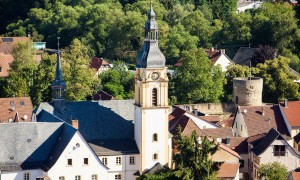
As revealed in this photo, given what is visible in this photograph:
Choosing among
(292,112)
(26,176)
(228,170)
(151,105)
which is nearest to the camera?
(26,176)

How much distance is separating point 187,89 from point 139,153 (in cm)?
2601

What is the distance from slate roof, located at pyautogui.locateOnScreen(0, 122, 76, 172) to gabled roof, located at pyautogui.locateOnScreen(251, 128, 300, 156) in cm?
1510

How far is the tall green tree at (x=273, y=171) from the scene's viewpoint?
242 ft

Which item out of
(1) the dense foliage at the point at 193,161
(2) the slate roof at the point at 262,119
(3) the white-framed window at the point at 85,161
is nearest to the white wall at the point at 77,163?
(3) the white-framed window at the point at 85,161

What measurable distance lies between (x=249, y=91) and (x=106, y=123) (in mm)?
24098

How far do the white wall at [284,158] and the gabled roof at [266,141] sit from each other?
10.6 inches

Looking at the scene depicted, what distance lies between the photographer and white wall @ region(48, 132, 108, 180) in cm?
6894

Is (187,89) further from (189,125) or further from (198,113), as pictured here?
(189,125)

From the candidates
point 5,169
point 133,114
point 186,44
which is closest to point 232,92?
point 186,44

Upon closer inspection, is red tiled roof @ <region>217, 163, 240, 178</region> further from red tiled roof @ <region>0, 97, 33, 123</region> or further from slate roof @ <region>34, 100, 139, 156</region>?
red tiled roof @ <region>0, 97, 33, 123</region>

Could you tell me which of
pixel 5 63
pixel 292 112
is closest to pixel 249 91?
pixel 292 112

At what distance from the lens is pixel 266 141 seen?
78188 mm

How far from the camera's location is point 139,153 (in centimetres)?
7188

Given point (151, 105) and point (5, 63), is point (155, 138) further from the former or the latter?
point (5, 63)
